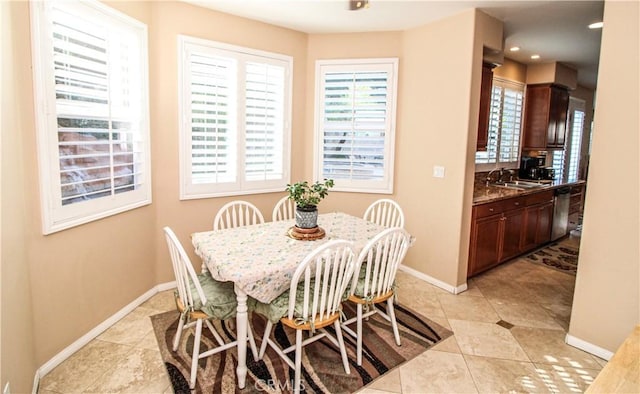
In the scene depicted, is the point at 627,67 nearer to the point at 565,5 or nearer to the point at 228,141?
the point at 565,5

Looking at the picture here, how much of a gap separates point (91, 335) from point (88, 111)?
1.58 meters

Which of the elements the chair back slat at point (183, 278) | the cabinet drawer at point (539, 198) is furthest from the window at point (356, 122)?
the chair back slat at point (183, 278)

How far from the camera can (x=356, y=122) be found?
13.3 ft

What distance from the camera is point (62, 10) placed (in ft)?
7.21

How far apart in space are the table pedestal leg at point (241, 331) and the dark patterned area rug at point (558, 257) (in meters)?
3.93

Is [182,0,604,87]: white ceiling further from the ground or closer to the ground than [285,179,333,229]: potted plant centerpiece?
further from the ground

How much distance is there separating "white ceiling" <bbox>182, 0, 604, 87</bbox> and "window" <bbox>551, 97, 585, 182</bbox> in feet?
8.58

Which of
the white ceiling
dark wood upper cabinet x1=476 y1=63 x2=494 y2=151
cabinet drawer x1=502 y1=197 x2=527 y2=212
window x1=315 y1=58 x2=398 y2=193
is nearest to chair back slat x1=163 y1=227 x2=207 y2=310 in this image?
the white ceiling

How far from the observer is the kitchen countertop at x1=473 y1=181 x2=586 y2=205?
383 cm

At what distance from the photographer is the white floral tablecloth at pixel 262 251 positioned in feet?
6.65

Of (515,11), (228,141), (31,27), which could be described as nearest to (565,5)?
(515,11)

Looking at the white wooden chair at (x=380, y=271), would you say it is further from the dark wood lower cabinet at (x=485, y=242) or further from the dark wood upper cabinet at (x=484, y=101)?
the dark wood upper cabinet at (x=484, y=101)

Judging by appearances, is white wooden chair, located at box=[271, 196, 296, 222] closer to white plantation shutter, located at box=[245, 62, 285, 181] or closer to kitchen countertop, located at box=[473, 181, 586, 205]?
white plantation shutter, located at box=[245, 62, 285, 181]

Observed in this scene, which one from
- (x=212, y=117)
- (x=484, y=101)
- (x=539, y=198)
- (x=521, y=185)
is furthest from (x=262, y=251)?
(x=521, y=185)
